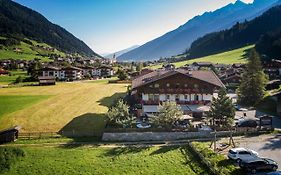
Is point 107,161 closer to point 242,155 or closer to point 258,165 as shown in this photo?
point 242,155

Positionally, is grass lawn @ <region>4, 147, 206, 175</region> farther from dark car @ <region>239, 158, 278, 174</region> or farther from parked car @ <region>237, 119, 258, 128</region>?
parked car @ <region>237, 119, 258, 128</region>

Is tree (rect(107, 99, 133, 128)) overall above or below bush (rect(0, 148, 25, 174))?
above

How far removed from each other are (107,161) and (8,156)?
13331mm

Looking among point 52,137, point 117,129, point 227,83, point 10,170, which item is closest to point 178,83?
point 117,129

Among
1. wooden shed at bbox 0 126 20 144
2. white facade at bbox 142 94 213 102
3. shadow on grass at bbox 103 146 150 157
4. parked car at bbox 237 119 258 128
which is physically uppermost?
white facade at bbox 142 94 213 102

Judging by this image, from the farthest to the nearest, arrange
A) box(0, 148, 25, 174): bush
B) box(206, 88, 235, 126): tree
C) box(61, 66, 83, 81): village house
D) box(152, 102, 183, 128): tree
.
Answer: box(61, 66, 83, 81): village house → box(206, 88, 235, 126): tree → box(152, 102, 183, 128): tree → box(0, 148, 25, 174): bush

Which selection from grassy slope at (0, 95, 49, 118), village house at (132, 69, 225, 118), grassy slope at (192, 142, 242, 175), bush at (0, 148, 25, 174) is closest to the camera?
grassy slope at (192, 142, 242, 175)

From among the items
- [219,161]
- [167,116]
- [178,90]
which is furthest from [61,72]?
[219,161]

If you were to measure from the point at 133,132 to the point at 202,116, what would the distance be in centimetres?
1619

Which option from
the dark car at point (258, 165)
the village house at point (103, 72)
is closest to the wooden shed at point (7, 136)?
the dark car at point (258, 165)

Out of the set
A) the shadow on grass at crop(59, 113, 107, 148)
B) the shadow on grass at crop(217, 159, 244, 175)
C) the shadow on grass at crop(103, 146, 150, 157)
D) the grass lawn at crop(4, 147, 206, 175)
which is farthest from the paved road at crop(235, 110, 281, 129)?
the shadow on grass at crop(59, 113, 107, 148)

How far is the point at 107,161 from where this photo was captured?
39.4 m

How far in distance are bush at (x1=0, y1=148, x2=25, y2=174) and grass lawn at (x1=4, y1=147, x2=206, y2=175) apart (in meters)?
0.79

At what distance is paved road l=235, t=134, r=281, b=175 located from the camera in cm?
3844
